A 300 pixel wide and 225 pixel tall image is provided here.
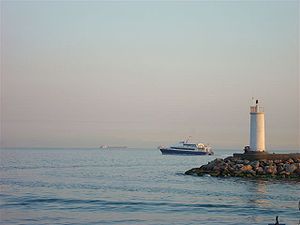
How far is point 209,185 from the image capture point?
39125 millimetres

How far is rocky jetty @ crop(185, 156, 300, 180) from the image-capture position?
43531 millimetres

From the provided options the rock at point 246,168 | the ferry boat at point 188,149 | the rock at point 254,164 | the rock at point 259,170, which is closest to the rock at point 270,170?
the rock at point 259,170

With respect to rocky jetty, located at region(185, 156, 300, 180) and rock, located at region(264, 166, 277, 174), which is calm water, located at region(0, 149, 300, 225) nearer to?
rocky jetty, located at region(185, 156, 300, 180)

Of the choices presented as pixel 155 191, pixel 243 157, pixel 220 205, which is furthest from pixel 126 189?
pixel 243 157

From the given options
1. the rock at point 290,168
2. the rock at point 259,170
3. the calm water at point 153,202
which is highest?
the rock at point 290,168

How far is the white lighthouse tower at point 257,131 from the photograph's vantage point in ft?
154

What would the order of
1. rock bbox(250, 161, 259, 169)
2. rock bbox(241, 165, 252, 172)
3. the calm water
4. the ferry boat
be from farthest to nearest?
the ferry boat
rock bbox(250, 161, 259, 169)
rock bbox(241, 165, 252, 172)
the calm water

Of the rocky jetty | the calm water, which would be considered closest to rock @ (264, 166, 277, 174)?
the rocky jetty

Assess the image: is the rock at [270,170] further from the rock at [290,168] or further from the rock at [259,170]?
the rock at [290,168]

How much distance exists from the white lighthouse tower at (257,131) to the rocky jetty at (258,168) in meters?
1.61

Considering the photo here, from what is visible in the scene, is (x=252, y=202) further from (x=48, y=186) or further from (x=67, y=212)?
(x=48, y=186)

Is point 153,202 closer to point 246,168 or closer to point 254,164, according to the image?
point 246,168

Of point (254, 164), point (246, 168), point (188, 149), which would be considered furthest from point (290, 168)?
point (188, 149)

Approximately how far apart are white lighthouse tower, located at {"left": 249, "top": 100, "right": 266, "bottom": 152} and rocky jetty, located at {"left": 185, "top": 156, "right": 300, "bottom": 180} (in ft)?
5.27
